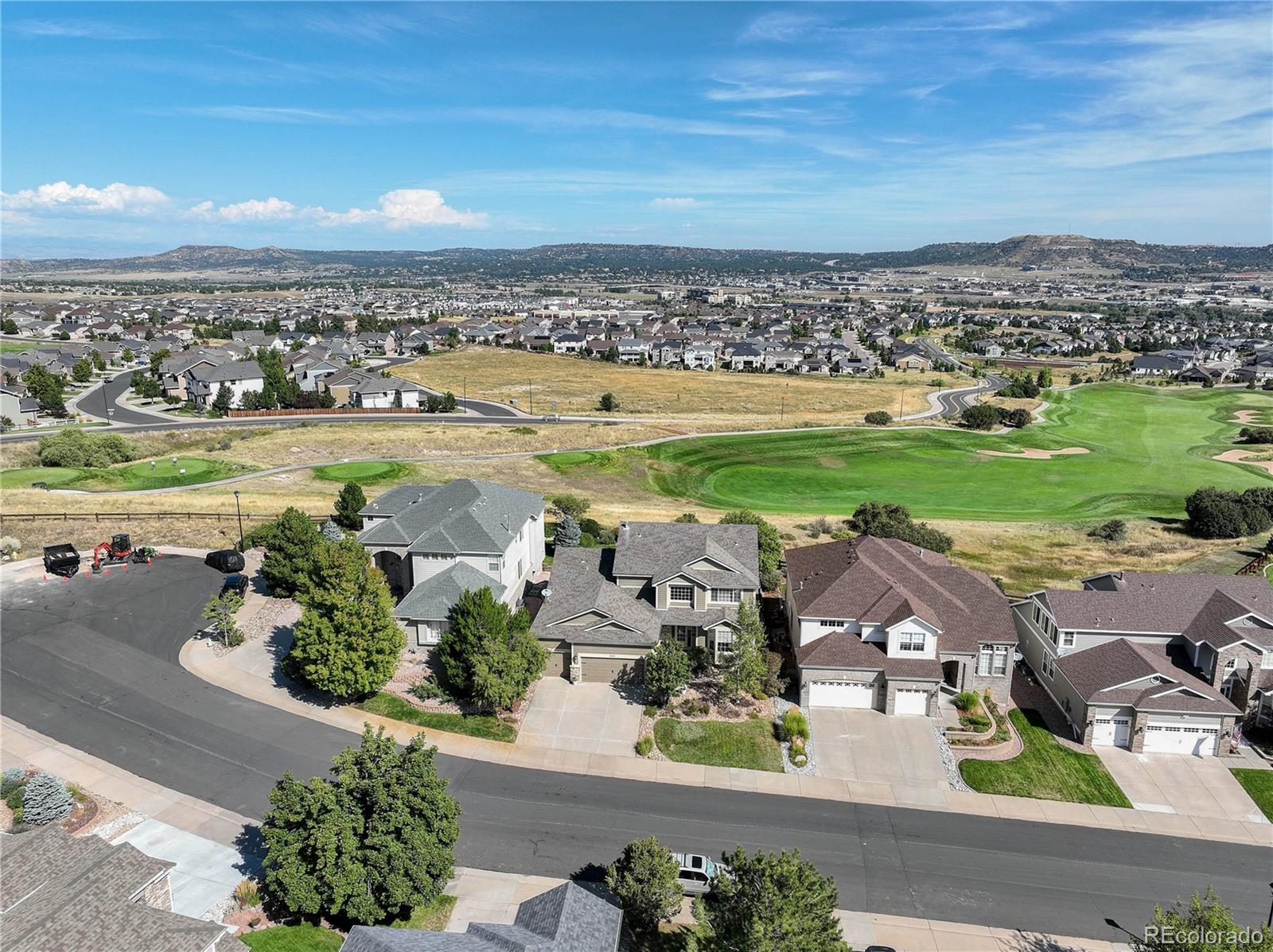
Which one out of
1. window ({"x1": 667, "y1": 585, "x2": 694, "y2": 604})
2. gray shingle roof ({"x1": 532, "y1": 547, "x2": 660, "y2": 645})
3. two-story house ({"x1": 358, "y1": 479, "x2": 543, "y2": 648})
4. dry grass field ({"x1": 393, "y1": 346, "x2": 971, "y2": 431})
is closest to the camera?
gray shingle roof ({"x1": 532, "y1": 547, "x2": 660, "y2": 645})

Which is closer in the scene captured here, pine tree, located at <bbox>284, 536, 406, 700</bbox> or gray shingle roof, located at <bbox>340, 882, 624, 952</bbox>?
gray shingle roof, located at <bbox>340, 882, 624, 952</bbox>

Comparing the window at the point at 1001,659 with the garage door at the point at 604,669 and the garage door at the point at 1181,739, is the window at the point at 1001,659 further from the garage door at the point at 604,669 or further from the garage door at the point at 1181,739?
the garage door at the point at 604,669

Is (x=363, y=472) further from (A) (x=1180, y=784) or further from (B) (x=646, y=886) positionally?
(A) (x=1180, y=784)

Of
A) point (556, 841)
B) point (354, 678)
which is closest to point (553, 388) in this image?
point (354, 678)

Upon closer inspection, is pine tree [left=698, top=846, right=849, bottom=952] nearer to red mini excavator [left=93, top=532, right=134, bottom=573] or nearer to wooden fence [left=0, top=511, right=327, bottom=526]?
wooden fence [left=0, top=511, right=327, bottom=526]

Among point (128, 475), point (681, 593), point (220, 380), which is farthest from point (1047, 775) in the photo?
point (220, 380)

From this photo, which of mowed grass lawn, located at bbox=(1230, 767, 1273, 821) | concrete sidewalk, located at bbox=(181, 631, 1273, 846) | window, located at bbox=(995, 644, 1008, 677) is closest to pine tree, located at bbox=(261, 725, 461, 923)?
concrete sidewalk, located at bbox=(181, 631, 1273, 846)

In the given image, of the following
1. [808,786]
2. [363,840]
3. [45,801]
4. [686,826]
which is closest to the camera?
[363,840]
